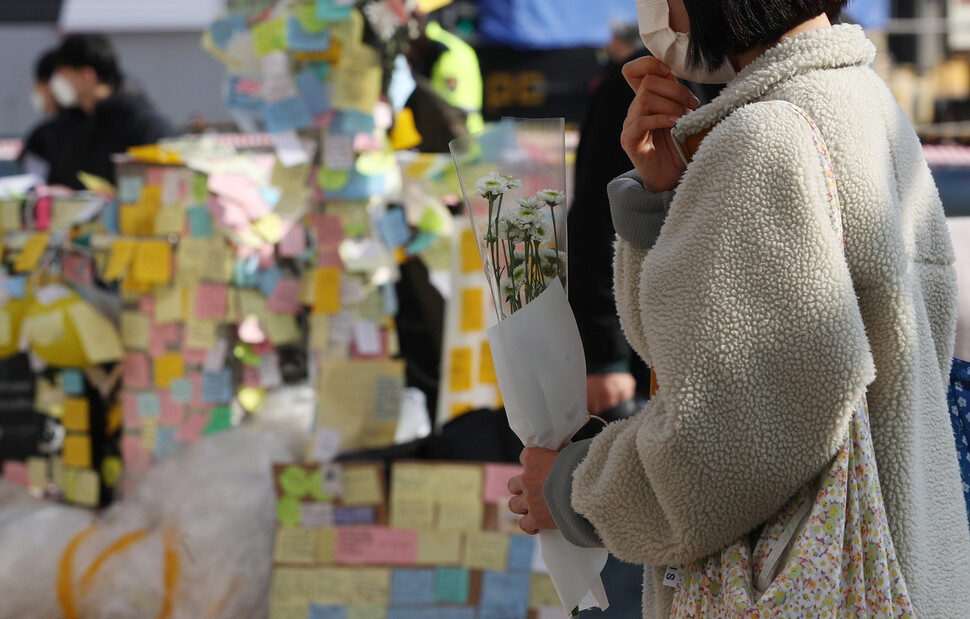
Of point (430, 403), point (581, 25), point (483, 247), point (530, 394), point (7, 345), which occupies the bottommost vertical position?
point (430, 403)

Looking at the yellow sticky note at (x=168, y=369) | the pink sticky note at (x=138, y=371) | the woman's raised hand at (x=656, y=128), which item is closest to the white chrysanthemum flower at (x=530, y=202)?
the woman's raised hand at (x=656, y=128)

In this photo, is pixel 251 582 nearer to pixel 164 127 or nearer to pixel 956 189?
pixel 164 127

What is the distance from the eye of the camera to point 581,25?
739 cm

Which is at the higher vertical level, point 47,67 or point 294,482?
point 47,67

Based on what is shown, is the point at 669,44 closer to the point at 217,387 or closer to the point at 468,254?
the point at 468,254

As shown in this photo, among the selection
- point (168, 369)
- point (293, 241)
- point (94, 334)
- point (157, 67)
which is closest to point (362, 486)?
point (293, 241)

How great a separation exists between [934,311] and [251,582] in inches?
87.5

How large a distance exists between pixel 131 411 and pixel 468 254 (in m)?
1.34

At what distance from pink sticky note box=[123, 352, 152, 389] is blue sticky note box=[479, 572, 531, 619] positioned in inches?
55.8

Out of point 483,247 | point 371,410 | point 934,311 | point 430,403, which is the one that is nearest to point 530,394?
point 483,247

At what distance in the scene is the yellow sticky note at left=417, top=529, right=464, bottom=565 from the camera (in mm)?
2715

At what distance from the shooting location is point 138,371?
3404mm

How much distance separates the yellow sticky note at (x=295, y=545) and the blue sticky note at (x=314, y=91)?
1.21m

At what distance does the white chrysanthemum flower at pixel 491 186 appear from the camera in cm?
124
